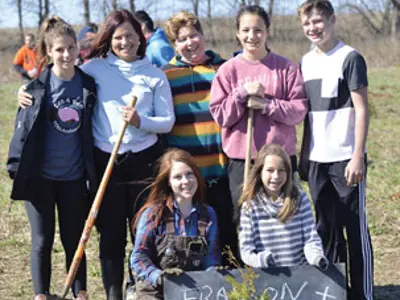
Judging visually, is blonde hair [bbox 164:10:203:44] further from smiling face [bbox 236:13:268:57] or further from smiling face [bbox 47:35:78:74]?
smiling face [bbox 47:35:78:74]

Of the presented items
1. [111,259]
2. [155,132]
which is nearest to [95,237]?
[111,259]

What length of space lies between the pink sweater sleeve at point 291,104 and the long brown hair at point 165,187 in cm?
55

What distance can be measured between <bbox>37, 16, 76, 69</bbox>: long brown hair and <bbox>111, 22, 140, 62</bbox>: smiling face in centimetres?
25

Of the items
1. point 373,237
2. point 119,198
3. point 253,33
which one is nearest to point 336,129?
point 253,33

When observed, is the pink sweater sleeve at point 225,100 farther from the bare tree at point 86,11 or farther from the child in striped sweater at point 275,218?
the bare tree at point 86,11

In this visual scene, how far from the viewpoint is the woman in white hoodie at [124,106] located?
4.57m

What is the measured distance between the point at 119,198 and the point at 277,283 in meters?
1.14

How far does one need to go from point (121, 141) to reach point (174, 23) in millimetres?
816

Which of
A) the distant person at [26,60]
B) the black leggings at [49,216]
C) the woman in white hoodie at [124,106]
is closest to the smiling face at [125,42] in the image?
the woman in white hoodie at [124,106]

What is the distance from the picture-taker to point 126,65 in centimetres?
461

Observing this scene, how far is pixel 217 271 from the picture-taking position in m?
4.12

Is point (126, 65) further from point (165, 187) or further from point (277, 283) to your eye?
point (277, 283)

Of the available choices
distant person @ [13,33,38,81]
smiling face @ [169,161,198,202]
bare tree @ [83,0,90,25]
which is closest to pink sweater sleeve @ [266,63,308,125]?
smiling face @ [169,161,198,202]

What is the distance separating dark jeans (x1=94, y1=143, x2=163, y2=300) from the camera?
4625 millimetres
